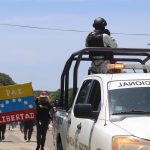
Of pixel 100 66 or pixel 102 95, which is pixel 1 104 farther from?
pixel 102 95

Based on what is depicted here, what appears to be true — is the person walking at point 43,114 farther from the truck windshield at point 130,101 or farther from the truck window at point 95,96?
the truck windshield at point 130,101

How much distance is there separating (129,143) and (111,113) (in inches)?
38.6

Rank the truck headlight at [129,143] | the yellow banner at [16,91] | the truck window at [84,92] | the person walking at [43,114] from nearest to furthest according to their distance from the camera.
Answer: the truck headlight at [129,143] → the truck window at [84,92] → the person walking at [43,114] → the yellow banner at [16,91]

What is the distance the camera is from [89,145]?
6871 mm

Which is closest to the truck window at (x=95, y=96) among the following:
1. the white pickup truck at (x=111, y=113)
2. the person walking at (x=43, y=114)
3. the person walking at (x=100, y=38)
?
the white pickup truck at (x=111, y=113)

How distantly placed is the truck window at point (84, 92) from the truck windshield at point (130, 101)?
0.87m

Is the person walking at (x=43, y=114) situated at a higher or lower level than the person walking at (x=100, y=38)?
lower

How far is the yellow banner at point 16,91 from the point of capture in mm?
19667

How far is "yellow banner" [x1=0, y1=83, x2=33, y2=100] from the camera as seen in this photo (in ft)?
64.5

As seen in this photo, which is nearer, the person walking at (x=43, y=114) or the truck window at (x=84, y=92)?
the truck window at (x=84, y=92)

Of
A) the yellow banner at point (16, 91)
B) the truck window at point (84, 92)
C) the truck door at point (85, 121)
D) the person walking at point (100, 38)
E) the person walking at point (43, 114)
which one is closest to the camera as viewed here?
the truck door at point (85, 121)

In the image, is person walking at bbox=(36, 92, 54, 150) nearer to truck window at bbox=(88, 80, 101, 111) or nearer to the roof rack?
the roof rack

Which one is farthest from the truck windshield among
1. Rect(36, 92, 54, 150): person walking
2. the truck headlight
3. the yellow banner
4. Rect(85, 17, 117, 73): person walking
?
the yellow banner

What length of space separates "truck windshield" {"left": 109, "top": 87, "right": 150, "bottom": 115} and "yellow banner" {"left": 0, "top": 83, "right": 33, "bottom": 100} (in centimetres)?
1255
